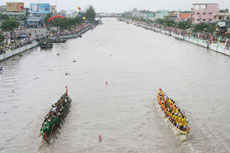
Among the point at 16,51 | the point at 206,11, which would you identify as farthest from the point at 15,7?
the point at 16,51

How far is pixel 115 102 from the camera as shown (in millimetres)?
26797

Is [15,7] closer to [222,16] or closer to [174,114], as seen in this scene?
[222,16]

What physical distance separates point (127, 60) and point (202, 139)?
98.9ft

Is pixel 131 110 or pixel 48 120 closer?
pixel 48 120

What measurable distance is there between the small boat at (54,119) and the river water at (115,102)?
20.4 inches

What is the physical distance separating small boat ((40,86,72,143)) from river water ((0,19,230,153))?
519 mm

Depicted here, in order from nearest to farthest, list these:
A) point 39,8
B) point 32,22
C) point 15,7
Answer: point 32,22 → point 15,7 → point 39,8

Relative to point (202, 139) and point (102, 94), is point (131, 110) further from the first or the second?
point (202, 139)

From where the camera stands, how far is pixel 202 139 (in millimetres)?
19047

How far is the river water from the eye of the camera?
61.5 ft

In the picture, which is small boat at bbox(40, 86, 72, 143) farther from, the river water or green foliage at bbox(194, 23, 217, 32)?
green foliage at bbox(194, 23, 217, 32)

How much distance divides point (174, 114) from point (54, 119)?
8.18 meters

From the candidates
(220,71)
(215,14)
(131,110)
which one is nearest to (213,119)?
(131,110)

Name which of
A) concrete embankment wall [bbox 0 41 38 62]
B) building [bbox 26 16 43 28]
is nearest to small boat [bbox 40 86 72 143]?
concrete embankment wall [bbox 0 41 38 62]
